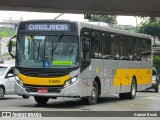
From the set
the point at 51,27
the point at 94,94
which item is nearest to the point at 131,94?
the point at 94,94

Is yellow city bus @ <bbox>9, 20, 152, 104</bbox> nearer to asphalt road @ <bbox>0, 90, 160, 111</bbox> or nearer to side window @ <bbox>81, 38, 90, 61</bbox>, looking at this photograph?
side window @ <bbox>81, 38, 90, 61</bbox>

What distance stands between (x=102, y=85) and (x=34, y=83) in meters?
3.69

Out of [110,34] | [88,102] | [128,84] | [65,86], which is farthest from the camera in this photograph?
[128,84]

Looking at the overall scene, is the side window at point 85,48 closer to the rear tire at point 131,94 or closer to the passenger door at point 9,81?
the passenger door at point 9,81

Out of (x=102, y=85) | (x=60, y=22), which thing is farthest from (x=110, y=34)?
(x=60, y=22)

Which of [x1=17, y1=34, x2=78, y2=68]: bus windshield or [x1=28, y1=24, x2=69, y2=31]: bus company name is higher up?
[x1=28, y1=24, x2=69, y2=31]: bus company name

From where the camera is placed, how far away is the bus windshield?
57.1ft

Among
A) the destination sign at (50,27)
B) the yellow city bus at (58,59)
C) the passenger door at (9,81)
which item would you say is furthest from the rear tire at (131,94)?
the destination sign at (50,27)

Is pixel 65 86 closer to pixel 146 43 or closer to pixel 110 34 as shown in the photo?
pixel 110 34

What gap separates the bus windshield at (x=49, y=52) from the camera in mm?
17406

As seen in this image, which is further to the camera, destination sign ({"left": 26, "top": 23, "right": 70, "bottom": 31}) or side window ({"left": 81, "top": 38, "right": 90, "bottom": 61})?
side window ({"left": 81, "top": 38, "right": 90, "bottom": 61})

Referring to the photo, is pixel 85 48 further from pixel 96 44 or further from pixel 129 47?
pixel 129 47

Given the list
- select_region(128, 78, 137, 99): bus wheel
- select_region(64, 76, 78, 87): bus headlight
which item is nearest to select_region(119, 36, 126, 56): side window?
select_region(128, 78, 137, 99): bus wheel

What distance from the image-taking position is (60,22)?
17.9 m
